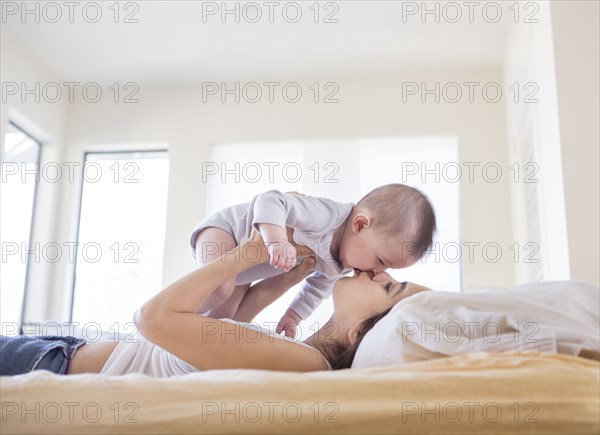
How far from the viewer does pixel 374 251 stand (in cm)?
174

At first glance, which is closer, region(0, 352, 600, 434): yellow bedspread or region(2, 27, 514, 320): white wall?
region(0, 352, 600, 434): yellow bedspread

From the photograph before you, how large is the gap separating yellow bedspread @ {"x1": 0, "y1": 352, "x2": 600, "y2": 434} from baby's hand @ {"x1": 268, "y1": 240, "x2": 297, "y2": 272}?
23.4 inches

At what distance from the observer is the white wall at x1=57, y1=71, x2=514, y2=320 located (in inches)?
162

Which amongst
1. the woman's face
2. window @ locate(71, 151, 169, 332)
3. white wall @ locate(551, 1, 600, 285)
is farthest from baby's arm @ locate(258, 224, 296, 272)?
window @ locate(71, 151, 169, 332)

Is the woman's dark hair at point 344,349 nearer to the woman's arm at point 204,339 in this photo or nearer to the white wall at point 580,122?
the woman's arm at point 204,339

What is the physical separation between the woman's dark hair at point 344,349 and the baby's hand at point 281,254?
0.64 feet

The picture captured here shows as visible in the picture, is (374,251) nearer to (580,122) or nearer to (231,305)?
(231,305)

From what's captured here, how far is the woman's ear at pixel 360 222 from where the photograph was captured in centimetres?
178

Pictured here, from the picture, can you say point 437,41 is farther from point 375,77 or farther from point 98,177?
point 98,177

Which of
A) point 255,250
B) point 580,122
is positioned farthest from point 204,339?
point 580,122

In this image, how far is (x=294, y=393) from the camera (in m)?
0.90

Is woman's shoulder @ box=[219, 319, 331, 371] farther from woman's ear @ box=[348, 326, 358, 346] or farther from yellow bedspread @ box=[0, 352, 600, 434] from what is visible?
yellow bedspread @ box=[0, 352, 600, 434]

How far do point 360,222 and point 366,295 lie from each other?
1.15 feet

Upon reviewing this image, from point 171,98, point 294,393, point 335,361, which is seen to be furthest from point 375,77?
point 294,393
